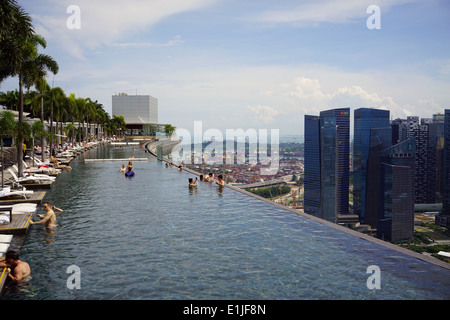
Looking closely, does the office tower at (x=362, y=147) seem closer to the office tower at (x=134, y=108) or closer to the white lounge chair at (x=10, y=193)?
the white lounge chair at (x=10, y=193)

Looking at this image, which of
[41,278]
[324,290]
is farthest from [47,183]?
[324,290]

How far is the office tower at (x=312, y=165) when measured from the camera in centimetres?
9115

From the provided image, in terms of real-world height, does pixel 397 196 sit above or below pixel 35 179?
below

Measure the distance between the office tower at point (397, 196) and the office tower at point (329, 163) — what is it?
13577mm

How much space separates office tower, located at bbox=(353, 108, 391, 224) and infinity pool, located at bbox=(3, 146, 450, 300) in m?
81.0

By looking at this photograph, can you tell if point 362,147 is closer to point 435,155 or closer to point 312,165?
point 312,165

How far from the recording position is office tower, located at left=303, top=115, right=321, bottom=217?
299 ft

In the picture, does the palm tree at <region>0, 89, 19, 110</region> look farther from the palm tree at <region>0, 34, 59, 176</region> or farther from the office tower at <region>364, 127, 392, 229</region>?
the office tower at <region>364, 127, 392, 229</region>

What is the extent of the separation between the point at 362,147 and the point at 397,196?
3277 centimetres

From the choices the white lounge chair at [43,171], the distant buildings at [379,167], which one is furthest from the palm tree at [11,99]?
the distant buildings at [379,167]

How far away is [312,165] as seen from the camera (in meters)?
98.4

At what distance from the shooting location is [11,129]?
68.9 feet

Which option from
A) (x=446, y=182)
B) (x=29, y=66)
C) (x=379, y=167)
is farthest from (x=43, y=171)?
(x=446, y=182)

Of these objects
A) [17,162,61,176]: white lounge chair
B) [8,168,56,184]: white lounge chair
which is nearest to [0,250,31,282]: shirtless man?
[8,168,56,184]: white lounge chair
